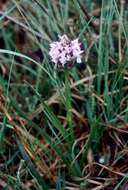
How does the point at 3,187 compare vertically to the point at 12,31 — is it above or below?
below

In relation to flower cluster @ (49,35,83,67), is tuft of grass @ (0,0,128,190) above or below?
below

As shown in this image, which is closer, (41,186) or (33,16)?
(41,186)

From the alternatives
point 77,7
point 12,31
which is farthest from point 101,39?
point 12,31

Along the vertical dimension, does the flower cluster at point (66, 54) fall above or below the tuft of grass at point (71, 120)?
above

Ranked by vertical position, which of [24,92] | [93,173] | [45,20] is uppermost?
[45,20]

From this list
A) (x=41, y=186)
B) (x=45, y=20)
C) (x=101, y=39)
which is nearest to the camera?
(x=41, y=186)

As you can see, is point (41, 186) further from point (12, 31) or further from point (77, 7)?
point (12, 31)

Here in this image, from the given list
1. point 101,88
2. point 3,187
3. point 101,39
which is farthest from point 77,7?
point 3,187

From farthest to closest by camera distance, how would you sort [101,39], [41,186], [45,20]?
[45,20] < [101,39] < [41,186]

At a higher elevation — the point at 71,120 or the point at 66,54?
the point at 66,54

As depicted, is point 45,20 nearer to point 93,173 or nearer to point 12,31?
point 12,31
